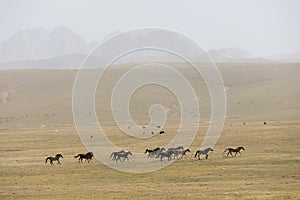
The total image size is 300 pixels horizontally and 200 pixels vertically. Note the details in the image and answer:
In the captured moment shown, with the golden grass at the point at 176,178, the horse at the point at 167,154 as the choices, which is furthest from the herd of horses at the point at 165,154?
the golden grass at the point at 176,178

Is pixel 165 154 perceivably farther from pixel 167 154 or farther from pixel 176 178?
pixel 176 178

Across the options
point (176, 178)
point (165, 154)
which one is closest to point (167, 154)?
point (165, 154)

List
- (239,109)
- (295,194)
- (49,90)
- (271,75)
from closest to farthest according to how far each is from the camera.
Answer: (295,194), (239,109), (49,90), (271,75)

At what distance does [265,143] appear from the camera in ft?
140

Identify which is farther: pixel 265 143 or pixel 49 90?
pixel 49 90

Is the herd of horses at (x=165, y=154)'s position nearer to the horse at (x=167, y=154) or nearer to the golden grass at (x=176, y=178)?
the horse at (x=167, y=154)

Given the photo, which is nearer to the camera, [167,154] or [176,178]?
[176,178]

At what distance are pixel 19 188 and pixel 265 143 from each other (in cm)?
2201

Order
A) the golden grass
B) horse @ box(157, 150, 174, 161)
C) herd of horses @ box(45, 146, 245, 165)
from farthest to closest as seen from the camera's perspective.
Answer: herd of horses @ box(45, 146, 245, 165) → horse @ box(157, 150, 174, 161) → the golden grass

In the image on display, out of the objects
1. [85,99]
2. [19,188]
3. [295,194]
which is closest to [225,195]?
[295,194]

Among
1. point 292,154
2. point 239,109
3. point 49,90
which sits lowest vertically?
point 292,154

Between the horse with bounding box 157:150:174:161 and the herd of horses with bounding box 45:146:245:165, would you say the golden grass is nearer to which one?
the herd of horses with bounding box 45:146:245:165

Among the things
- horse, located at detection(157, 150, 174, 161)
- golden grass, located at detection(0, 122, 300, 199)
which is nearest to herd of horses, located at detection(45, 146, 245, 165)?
horse, located at detection(157, 150, 174, 161)

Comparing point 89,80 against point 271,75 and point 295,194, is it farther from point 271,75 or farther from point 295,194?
point 295,194
